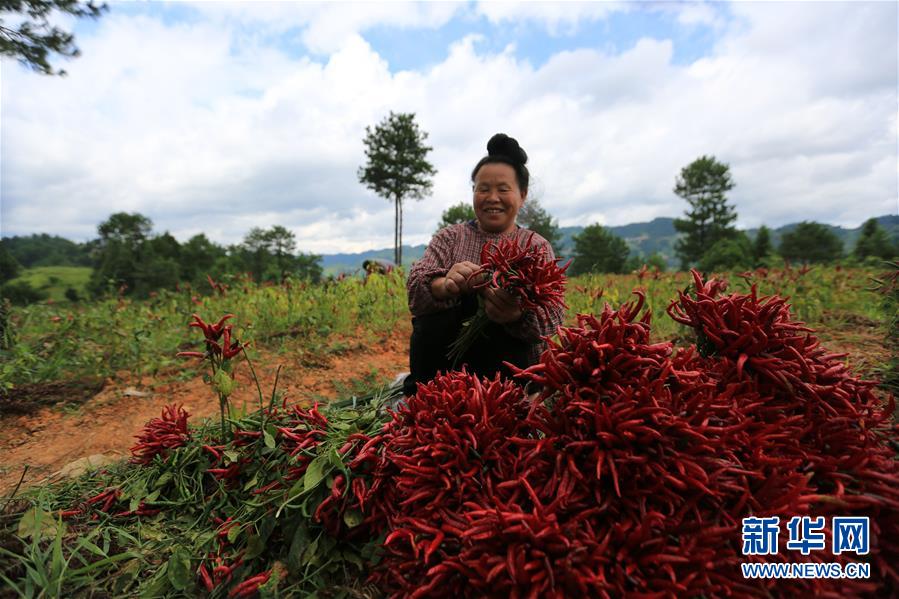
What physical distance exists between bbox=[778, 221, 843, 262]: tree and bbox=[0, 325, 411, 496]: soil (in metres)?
40.9


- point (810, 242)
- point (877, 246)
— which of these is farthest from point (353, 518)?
point (810, 242)

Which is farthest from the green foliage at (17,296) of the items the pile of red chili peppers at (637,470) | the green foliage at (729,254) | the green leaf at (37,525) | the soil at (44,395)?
the green foliage at (729,254)

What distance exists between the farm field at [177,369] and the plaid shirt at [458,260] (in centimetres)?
66

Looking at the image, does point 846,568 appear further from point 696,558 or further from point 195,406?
point 195,406

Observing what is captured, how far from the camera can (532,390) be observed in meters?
1.74

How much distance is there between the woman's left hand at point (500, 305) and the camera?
6.46 ft

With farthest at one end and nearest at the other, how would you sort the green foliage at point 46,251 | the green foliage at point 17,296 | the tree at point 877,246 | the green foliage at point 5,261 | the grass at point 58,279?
the green foliage at point 46,251
the grass at point 58,279
the tree at point 877,246
the green foliage at point 5,261
the green foliage at point 17,296

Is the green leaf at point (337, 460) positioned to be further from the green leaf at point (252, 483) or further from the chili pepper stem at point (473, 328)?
the chili pepper stem at point (473, 328)

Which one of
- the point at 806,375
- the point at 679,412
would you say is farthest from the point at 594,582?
the point at 806,375

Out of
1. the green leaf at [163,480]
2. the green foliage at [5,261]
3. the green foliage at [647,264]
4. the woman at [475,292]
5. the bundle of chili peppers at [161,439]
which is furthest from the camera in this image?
the green foliage at [5,261]

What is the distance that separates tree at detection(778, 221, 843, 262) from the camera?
114ft

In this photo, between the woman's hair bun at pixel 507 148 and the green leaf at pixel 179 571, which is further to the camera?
the woman's hair bun at pixel 507 148

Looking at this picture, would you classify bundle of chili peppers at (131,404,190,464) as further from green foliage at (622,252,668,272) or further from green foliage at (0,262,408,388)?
green foliage at (622,252,668,272)

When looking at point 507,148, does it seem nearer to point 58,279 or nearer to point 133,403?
point 133,403
